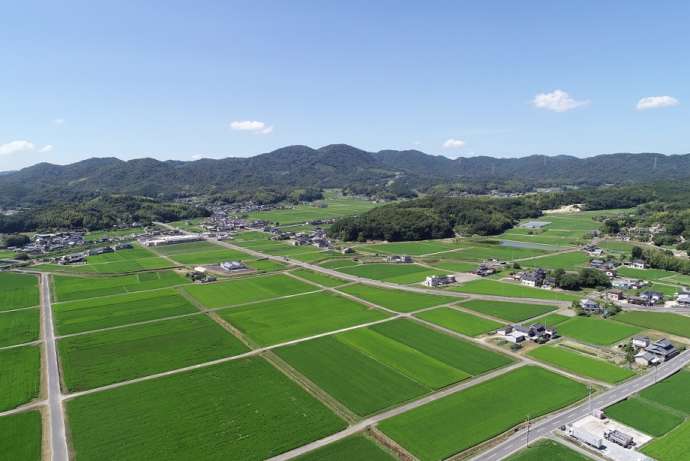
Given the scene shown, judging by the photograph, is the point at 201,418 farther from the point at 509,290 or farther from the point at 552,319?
the point at 509,290

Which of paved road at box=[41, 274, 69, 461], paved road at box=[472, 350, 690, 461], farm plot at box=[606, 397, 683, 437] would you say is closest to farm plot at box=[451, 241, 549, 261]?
paved road at box=[472, 350, 690, 461]

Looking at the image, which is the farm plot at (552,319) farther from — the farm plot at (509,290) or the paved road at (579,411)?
the paved road at (579,411)

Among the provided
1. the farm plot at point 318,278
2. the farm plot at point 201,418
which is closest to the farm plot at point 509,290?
the farm plot at point 318,278

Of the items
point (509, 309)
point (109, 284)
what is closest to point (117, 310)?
point (109, 284)

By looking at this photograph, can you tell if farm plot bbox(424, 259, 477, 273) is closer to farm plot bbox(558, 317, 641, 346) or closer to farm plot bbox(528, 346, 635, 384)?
farm plot bbox(558, 317, 641, 346)

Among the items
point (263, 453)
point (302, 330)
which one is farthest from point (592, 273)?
point (263, 453)
